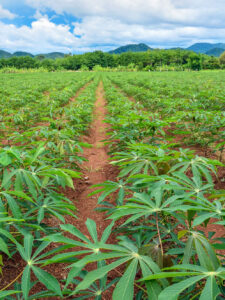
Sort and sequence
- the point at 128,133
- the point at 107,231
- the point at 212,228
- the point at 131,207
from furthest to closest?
1. the point at 128,133
2. the point at 212,228
3. the point at 107,231
4. the point at 131,207

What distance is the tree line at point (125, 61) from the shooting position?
206ft

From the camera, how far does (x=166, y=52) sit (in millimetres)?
72000

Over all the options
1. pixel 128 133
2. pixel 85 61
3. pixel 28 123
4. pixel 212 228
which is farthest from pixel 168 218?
pixel 85 61

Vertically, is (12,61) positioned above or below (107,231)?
above

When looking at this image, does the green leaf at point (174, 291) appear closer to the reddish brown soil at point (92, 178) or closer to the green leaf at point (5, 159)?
the reddish brown soil at point (92, 178)

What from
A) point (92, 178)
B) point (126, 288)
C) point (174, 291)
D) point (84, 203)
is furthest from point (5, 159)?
point (92, 178)

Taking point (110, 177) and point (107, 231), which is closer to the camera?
point (107, 231)

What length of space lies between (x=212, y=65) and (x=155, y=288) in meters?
71.9

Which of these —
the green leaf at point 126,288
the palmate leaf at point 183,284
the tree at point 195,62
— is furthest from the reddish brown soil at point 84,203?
the tree at point 195,62

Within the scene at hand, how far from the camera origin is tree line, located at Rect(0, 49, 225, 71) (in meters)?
62.7

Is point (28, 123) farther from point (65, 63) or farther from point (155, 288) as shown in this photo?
point (65, 63)

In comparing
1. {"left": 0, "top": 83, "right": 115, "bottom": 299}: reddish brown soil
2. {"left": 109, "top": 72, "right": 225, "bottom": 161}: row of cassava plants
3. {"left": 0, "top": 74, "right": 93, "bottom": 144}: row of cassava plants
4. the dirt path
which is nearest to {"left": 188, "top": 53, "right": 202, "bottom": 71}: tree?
{"left": 0, "top": 74, "right": 93, "bottom": 144}: row of cassava plants

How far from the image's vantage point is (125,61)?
2854 inches

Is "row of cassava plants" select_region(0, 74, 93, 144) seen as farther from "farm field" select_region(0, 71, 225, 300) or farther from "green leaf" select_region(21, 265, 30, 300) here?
"green leaf" select_region(21, 265, 30, 300)
